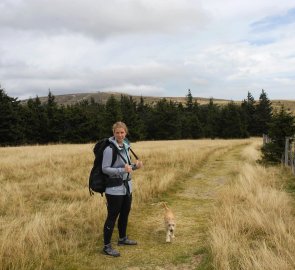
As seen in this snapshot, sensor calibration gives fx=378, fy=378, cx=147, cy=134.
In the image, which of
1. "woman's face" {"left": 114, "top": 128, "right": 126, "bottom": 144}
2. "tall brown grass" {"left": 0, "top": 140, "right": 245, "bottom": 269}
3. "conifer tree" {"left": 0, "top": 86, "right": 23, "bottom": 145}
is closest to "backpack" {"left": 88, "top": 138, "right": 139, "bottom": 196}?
"woman's face" {"left": 114, "top": 128, "right": 126, "bottom": 144}

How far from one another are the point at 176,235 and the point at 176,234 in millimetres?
55

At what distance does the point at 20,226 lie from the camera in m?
6.89

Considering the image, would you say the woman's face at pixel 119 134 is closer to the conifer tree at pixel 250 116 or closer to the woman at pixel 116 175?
the woman at pixel 116 175

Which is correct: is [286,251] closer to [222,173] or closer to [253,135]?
[222,173]

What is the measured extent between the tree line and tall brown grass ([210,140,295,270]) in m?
28.0

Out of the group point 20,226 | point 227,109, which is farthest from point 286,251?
point 227,109

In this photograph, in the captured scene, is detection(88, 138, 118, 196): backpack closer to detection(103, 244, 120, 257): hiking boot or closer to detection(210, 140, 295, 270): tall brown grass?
detection(103, 244, 120, 257): hiking boot

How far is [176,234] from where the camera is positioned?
23.8 ft

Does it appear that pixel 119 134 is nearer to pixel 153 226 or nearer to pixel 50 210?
pixel 153 226

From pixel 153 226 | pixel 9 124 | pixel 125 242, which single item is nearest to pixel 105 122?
pixel 9 124

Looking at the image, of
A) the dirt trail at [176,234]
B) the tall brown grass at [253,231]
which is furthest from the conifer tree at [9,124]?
the tall brown grass at [253,231]

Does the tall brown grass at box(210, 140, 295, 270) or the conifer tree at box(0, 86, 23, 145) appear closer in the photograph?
the tall brown grass at box(210, 140, 295, 270)

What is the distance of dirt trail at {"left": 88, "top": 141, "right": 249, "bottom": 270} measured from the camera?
574 centimetres

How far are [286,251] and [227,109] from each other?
202 feet
